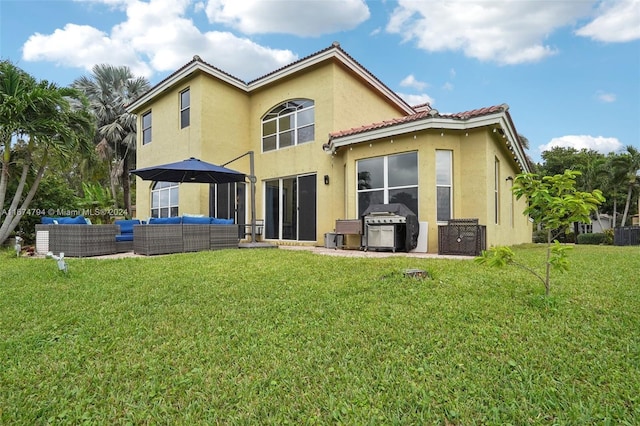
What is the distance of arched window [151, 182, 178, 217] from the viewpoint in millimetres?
14407

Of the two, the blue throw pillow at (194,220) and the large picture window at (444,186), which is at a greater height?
the large picture window at (444,186)

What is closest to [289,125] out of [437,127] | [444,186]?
[437,127]

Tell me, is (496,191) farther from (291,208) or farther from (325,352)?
(325,352)

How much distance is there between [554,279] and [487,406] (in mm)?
3579

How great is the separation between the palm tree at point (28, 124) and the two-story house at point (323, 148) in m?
4.02

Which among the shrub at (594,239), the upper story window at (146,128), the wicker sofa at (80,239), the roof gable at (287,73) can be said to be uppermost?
the roof gable at (287,73)

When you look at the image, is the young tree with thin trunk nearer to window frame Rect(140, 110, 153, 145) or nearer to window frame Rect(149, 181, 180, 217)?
window frame Rect(149, 181, 180, 217)

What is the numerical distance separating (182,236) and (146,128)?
1069 centimetres

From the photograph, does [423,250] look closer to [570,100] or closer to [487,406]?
[487,406]

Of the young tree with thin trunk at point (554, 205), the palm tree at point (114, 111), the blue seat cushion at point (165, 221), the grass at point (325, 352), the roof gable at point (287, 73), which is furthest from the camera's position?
the palm tree at point (114, 111)

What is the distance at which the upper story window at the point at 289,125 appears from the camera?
12000 millimetres

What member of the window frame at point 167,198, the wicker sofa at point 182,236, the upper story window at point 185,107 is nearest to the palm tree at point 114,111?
the window frame at point 167,198

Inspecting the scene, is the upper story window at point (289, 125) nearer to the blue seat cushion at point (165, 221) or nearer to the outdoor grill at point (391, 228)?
the outdoor grill at point (391, 228)

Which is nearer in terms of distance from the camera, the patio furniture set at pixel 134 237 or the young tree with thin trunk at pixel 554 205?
the young tree with thin trunk at pixel 554 205
